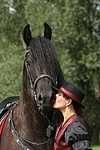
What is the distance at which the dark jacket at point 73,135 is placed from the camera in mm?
4609

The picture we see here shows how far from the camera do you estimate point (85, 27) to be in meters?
22.7

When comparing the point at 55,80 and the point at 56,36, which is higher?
the point at 55,80

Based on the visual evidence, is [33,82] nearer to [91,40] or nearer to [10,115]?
[10,115]

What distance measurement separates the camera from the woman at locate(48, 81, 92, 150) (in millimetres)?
4734

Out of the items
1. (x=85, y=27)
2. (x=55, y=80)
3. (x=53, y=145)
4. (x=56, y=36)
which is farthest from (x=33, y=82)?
(x=85, y=27)

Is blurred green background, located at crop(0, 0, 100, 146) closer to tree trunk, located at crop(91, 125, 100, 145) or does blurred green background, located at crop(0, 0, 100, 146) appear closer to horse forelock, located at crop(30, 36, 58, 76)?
tree trunk, located at crop(91, 125, 100, 145)

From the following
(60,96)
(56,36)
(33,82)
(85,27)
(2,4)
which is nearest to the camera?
(60,96)

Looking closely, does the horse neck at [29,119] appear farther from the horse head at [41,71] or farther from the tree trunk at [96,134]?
the tree trunk at [96,134]

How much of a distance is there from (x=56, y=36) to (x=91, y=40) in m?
1.96

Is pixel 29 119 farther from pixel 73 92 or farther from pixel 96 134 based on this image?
pixel 96 134

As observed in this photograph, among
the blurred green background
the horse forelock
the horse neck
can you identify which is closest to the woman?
the horse forelock

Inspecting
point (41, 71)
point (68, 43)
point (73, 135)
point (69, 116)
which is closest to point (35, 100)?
point (41, 71)

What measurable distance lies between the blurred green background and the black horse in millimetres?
14651

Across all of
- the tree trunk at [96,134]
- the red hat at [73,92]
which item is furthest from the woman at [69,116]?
the tree trunk at [96,134]
